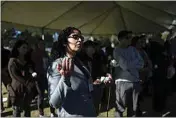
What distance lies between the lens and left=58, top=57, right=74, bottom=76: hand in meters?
2.88

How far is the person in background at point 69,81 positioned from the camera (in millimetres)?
2943

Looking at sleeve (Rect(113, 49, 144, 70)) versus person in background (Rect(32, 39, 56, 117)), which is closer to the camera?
sleeve (Rect(113, 49, 144, 70))

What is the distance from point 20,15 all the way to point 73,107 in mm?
4569

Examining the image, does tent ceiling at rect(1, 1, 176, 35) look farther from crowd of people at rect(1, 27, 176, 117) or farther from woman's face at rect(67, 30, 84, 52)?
woman's face at rect(67, 30, 84, 52)

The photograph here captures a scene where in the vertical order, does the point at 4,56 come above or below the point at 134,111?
above

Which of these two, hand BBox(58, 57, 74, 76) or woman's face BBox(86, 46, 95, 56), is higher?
woman's face BBox(86, 46, 95, 56)

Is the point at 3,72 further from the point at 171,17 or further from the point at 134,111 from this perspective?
the point at 171,17

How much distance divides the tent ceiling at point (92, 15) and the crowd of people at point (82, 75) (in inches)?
26.0

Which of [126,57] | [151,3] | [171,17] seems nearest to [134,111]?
[126,57]

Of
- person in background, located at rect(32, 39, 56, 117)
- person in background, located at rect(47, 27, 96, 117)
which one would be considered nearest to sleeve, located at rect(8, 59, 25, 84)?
person in background, located at rect(32, 39, 56, 117)

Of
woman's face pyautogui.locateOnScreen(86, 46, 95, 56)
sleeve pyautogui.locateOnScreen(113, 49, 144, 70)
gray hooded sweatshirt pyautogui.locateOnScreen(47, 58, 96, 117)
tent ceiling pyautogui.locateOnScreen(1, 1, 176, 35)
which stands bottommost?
gray hooded sweatshirt pyautogui.locateOnScreen(47, 58, 96, 117)

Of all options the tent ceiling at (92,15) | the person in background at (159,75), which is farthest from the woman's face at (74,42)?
the person in background at (159,75)

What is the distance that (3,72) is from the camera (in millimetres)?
7777

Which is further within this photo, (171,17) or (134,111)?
(171,17)
